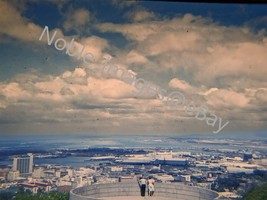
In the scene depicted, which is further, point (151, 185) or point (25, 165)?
point (151, 185)

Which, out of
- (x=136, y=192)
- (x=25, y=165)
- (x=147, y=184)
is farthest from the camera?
(x=136, y=192)

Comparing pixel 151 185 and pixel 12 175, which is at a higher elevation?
Answer: pixel 12 175

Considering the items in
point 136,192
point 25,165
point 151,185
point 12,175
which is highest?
point 25,165

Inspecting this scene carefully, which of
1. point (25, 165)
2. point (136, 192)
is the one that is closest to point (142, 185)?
point (136, 192)

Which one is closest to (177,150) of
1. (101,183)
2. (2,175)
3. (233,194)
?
(233,194)

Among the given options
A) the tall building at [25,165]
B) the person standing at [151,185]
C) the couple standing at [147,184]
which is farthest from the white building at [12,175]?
the person standing at [151,185]

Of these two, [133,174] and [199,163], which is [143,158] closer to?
[133,174]

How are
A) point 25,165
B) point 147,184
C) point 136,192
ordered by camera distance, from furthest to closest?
point 136,192 < point 147,184 < point 25,165

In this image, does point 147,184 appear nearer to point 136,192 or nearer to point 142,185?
point 142,185

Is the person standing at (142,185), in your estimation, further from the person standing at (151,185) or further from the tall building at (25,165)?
the tall building at (25,165)

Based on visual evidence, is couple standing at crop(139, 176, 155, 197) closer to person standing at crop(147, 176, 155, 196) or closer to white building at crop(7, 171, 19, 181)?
person standing at crop(147, 176, 155, 196)

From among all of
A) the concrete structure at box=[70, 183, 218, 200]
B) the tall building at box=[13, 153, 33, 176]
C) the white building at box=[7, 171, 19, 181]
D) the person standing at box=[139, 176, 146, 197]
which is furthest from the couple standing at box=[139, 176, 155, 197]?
the white building at box=[7, 171, 19, 181]
